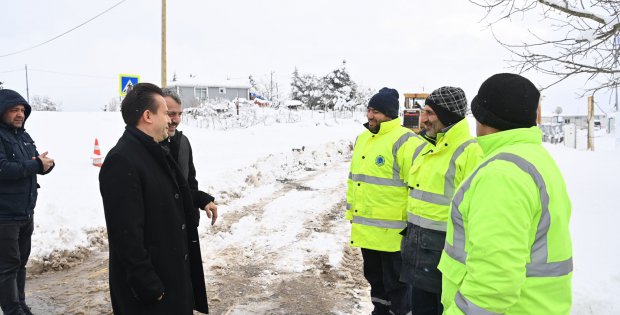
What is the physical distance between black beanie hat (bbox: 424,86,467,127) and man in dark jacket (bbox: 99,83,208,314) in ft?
6.18

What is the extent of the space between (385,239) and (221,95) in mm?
53035

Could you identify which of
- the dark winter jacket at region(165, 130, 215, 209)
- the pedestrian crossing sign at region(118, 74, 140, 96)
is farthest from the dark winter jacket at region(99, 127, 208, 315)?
the pedestrian crossing sign at region(118, 74, 140, 96)

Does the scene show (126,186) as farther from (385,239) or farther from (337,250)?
(337,250)

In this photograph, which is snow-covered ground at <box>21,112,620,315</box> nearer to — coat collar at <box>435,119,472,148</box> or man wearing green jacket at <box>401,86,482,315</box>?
man wearing green jacket at <box>401,86,482,315</box>

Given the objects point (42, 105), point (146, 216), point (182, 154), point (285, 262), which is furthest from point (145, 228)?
point (42, 105)

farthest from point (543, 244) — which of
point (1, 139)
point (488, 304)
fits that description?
point (1, 139)

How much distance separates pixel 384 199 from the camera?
11.8 feet

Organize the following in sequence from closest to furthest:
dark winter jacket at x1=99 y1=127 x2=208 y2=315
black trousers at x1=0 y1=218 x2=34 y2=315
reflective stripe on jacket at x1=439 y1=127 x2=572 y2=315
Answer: reflective stripe on jacket at x1=439 y1=127 x2=572 y2=315 → dark winter jacket at x1=99 y1=127 x2=208 y2=315 → black trousers at x1=0 y1=218 x2=34 y2=315

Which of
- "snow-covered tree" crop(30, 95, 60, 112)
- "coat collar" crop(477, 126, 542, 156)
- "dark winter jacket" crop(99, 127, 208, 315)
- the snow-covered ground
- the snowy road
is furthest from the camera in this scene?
"snow-covered tree" crop(30, 95, 60, 112)

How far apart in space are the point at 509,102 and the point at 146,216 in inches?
79.3

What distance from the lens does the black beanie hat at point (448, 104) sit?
9.57 ft

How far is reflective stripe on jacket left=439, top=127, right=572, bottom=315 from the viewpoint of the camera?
1.56m

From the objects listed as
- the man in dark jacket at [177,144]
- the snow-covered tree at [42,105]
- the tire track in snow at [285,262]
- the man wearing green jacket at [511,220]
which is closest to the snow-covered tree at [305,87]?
the snow-covered tree at [42,105]

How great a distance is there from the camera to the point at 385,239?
11.6 feet
